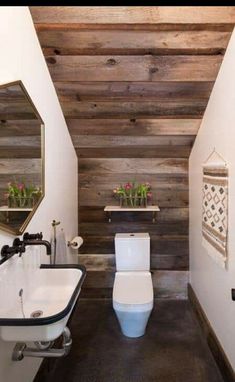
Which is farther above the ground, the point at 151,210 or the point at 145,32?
the point at 145,32

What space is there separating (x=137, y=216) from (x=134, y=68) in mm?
1620

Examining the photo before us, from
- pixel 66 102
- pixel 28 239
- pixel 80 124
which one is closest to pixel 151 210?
pixel 80 124

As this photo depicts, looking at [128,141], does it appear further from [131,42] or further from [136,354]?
[136,354]

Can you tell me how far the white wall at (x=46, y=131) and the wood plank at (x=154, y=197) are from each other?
0.24 metres

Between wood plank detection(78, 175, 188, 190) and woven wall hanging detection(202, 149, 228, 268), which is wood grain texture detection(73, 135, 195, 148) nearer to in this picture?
wood plank detection(78, 175, 188, 190)

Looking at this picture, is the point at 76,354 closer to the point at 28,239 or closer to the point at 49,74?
the point at 28,239

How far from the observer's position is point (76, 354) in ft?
7.21

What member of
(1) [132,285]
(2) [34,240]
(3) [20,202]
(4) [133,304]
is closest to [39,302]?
(2) [34,240]

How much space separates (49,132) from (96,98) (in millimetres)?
543

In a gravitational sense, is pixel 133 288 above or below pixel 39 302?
below

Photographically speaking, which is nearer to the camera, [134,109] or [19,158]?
[19,158]

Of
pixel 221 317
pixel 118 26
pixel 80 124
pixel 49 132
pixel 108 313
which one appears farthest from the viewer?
pixel 108 313

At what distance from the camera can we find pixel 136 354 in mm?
2186

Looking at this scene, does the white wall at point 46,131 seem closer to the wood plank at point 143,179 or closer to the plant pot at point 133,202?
the wood plank at point 143,179
